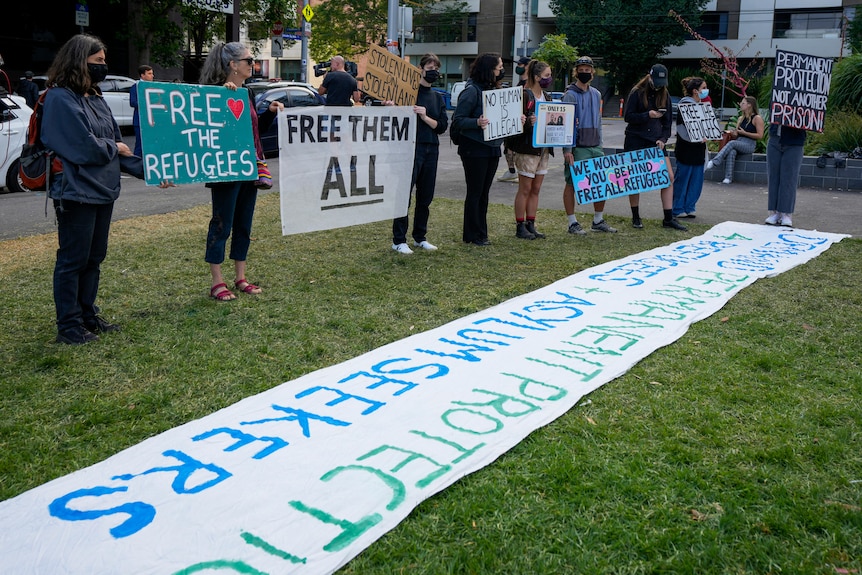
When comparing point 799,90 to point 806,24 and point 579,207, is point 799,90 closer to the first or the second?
point 579,207

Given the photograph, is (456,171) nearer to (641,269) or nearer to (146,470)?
(641,269)

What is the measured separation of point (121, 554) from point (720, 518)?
215 centimetres

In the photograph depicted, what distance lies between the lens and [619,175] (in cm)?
952

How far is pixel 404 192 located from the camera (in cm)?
761

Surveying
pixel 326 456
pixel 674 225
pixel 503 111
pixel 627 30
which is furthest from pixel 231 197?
pixel 627 30

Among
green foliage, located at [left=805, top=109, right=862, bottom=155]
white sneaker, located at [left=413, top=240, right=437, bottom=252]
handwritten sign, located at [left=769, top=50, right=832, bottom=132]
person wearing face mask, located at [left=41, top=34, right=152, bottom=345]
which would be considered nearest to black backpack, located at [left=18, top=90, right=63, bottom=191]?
person wearing face mask, located at [left=41, top=34, right=152, bottom=345]

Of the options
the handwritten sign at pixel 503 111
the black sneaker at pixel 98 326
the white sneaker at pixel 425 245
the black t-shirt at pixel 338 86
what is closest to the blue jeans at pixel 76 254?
the black sneaker at pixel 98 326

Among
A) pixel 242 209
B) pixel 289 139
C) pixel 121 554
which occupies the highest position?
pixel 289 139

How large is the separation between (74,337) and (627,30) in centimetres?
5268

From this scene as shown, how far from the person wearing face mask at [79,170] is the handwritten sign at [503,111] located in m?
3.88

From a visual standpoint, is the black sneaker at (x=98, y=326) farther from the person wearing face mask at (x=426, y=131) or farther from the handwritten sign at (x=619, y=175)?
the handwritten sign at (x=619, y=175)

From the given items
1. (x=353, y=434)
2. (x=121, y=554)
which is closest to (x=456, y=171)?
(x=353, y=434)

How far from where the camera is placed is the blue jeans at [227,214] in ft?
19.1

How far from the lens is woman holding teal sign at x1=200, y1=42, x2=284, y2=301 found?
5.68m
